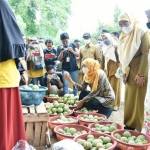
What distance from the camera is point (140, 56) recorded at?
3230mm

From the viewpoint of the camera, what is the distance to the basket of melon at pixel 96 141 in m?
2.51

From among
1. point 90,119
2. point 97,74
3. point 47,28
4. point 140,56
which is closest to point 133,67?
point 140,56

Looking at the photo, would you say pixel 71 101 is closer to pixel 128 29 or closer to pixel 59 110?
pixel 59 110

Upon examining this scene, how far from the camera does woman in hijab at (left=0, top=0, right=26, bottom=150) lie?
6.06 ft

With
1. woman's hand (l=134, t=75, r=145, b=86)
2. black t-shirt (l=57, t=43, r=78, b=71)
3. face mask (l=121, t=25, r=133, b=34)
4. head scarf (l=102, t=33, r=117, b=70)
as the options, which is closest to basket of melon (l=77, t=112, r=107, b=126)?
woman's hand (l=134, t=75, r=145, b=86)

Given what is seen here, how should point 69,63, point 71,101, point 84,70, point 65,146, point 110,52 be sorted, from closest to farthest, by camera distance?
point 65,146, point 84,70, point 71,101, point 110,52, point 69,63

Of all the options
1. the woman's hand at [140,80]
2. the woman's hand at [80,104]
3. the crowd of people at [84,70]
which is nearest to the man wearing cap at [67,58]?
the crowd of people at [84,70]

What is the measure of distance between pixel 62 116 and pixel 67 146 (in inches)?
68.3

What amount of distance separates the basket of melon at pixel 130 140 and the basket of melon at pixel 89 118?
542 millimetres

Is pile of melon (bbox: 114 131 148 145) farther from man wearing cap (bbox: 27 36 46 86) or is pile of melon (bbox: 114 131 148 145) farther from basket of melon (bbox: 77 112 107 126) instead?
man wearing cap (bbox: 27 36 46 86)

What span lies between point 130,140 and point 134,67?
1.04m

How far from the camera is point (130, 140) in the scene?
2656 millimetres

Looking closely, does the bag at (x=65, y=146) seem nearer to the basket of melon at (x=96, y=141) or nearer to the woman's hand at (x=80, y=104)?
the basket of melon at (x=96, y=141)

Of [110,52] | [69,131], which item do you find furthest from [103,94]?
[110,52]
